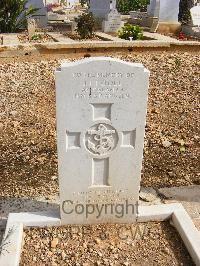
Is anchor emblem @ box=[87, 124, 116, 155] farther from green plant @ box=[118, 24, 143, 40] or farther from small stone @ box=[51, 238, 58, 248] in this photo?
green plant @ box=[118, 24, 143, 40]

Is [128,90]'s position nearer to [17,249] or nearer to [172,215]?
[172,215]

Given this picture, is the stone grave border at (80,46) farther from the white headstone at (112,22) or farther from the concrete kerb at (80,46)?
the white headstone at (112,22)

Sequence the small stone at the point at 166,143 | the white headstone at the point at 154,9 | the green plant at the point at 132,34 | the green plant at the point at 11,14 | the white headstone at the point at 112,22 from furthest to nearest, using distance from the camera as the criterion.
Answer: the white headstone at the point at 154,9 → the white headstone at the point at 112,22 → the green plant at the point at 11,14 → the green plant at the point at 132,34 → the small stone at the point at 166,143

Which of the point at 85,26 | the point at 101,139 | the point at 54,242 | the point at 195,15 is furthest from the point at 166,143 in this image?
the point at 195,15

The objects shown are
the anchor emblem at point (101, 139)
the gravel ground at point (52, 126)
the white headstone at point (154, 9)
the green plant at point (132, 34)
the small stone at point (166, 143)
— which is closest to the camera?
the anchor emblem at point (101, 139)

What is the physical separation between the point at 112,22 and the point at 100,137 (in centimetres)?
843

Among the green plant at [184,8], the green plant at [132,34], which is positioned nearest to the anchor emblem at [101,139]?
the green plant at [132,34]

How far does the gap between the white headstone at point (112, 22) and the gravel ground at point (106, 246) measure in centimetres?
840

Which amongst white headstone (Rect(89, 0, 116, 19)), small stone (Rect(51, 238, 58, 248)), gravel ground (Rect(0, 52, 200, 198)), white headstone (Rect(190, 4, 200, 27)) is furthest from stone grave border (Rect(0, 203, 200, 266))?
white headstone (Rect(89, 0, 116, 19))

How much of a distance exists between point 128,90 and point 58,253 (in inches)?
58.1

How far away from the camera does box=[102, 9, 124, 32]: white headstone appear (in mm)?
10633

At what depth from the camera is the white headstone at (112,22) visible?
10.6 m

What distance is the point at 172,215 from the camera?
3344 millimetres

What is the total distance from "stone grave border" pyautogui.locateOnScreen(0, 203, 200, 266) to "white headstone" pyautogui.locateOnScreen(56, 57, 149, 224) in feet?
0.44
